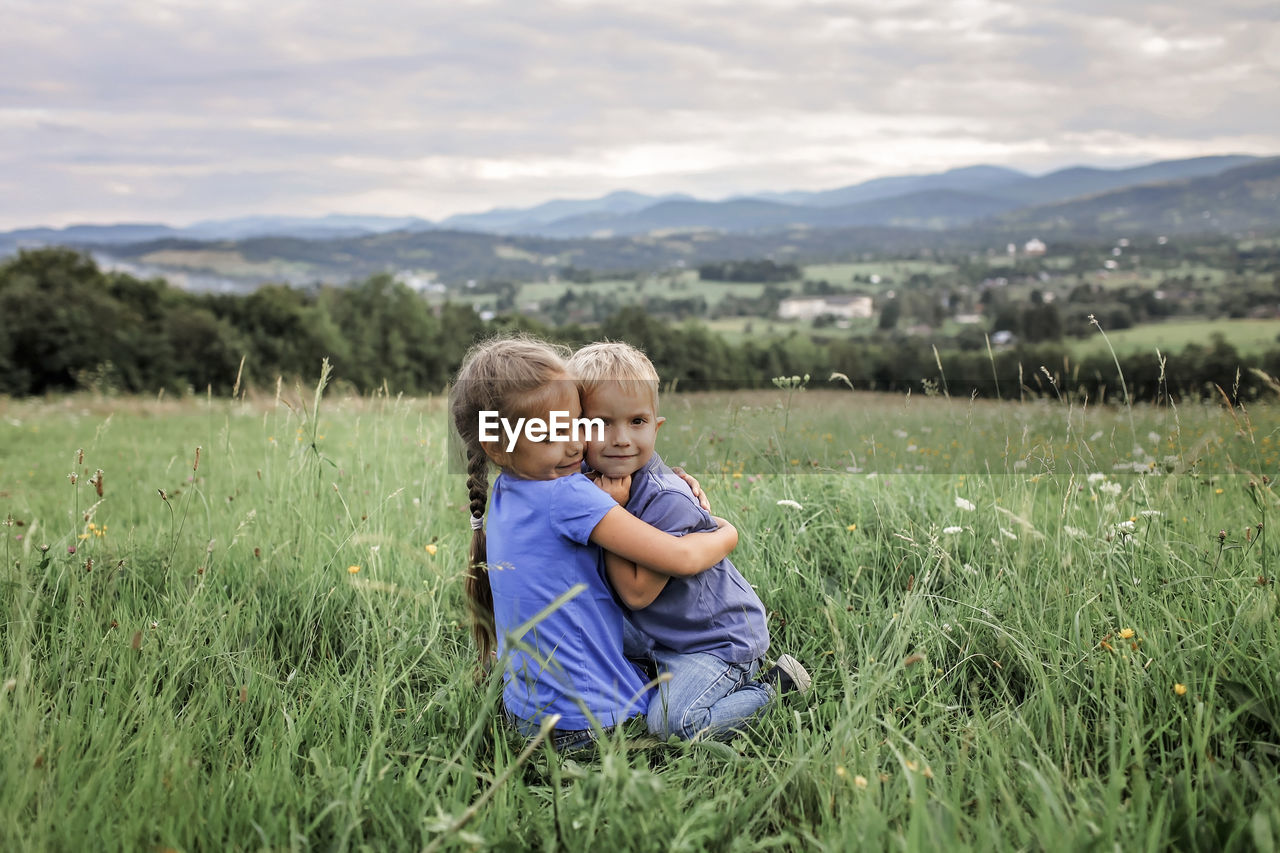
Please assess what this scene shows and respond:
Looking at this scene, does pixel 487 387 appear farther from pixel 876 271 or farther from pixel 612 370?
pixel 876 271

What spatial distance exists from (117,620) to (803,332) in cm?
5494

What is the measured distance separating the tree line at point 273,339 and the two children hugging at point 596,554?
29885 millimetres

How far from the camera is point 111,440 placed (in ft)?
31.1

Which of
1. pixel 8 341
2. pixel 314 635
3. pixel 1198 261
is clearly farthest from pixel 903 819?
pixel 1198 261

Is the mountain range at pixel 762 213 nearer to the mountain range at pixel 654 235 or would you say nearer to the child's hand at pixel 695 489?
the mountain range at pixel 654 235

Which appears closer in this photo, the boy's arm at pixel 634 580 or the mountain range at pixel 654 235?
the boy's arm at pixel 634 580

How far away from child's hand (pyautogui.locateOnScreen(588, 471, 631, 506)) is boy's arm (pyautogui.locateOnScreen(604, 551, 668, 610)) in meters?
0.18

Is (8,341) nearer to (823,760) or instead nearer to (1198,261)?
(823,760)

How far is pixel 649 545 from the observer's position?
85.9 inches

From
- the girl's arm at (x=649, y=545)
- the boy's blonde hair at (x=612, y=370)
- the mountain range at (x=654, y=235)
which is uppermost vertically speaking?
the mountain range at (x=654, y=235)

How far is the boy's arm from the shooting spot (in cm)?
229

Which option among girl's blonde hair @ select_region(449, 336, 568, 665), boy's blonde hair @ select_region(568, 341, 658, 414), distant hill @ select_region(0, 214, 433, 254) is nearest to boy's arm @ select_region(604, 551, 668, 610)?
girl's blonde hair @ select_region(449, 336, 568, 665)

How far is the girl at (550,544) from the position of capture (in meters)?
2.17

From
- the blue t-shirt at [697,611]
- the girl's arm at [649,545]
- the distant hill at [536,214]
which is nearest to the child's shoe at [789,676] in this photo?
the blue t-shirt at [697,611]
